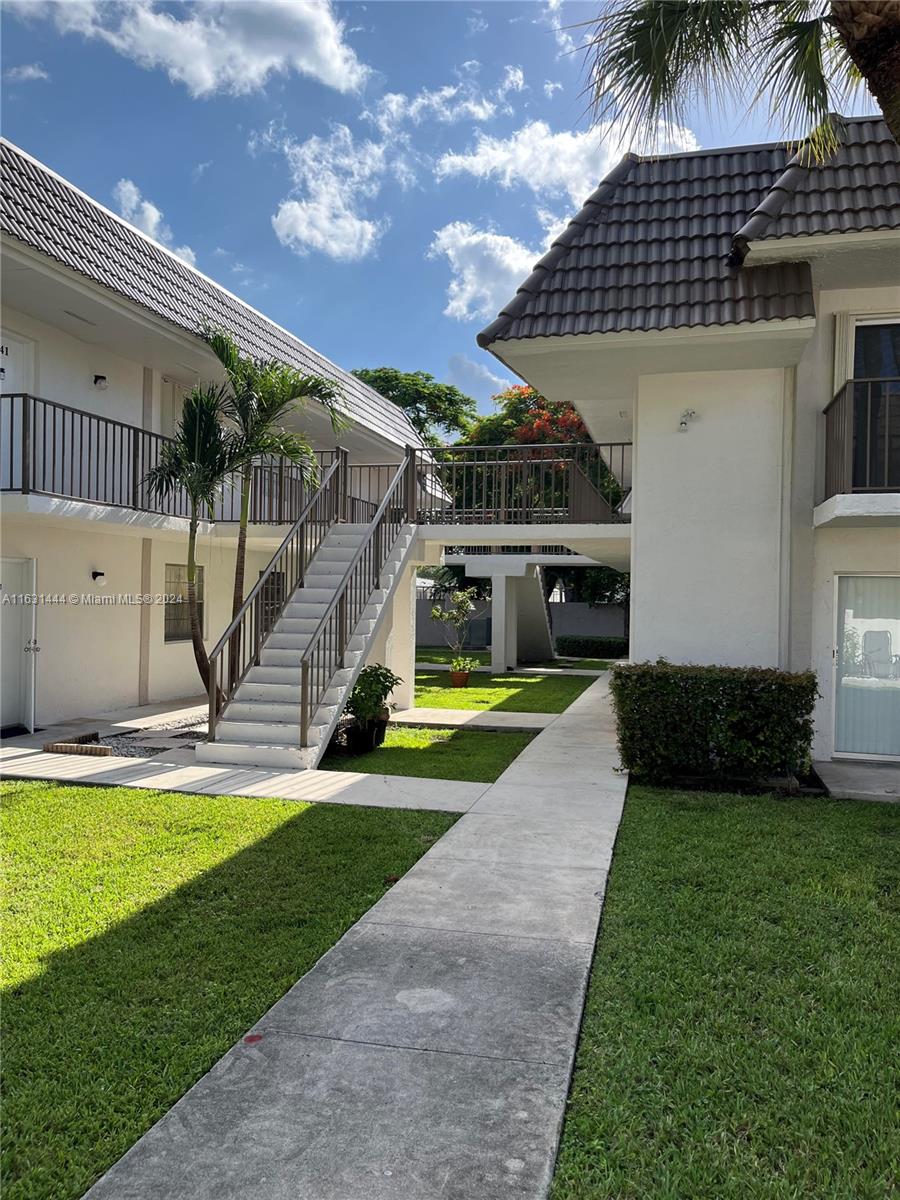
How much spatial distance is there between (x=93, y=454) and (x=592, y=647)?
21134 mm

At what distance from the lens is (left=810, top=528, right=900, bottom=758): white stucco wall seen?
917 cm

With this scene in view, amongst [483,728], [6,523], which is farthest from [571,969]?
[6,523]

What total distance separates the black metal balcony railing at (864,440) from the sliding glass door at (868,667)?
1.30 m

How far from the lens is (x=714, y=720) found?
8.12 metres

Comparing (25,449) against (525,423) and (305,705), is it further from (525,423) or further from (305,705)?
(525,423)

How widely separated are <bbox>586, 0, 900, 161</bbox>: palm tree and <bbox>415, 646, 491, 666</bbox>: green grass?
63.6ft

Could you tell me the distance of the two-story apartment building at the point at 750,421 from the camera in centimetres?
863

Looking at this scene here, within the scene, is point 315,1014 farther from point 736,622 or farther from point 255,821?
point 736,622

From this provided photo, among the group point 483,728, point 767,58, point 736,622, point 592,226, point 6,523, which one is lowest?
point 483,728

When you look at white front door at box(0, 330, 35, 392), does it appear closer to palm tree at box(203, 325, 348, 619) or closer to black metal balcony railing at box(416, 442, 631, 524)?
palm tree at box(203, 325, 348, 619)

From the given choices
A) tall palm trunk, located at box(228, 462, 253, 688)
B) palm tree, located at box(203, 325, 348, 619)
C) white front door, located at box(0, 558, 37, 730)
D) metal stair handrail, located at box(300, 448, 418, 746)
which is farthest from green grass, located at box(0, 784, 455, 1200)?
palm tree, located at box(203, 325, 348, 619)

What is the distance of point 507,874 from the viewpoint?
5.45 m

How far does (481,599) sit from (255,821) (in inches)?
968

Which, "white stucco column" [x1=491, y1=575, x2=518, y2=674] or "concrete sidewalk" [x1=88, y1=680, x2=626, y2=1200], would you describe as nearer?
"concrete sidewalk" [x1=88, y1=680, x2=626, y2=1200]
